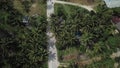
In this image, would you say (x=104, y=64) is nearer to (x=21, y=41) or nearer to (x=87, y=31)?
(x=87, y=31)

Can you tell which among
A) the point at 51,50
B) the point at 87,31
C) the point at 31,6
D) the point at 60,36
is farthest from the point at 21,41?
the point at 87,31

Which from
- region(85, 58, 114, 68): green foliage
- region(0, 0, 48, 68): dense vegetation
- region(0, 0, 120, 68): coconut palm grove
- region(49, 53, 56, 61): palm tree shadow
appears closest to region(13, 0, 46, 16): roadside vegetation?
region(0, 0, 120, 68): coconut palm grove

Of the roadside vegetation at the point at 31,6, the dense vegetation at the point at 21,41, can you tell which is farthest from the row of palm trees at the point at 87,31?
the roadside vegetation at the point at 31,6

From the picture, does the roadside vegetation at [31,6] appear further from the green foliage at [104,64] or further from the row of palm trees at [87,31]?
the green foliage at [104,64]

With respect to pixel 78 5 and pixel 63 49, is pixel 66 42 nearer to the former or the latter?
pixel 63 49

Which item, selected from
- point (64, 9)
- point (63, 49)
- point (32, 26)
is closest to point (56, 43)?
point (63, 49)

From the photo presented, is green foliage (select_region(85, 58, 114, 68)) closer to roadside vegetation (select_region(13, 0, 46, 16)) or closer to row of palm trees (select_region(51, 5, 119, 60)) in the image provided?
row of palm trees (select_region(51, 5, 119, 60))
